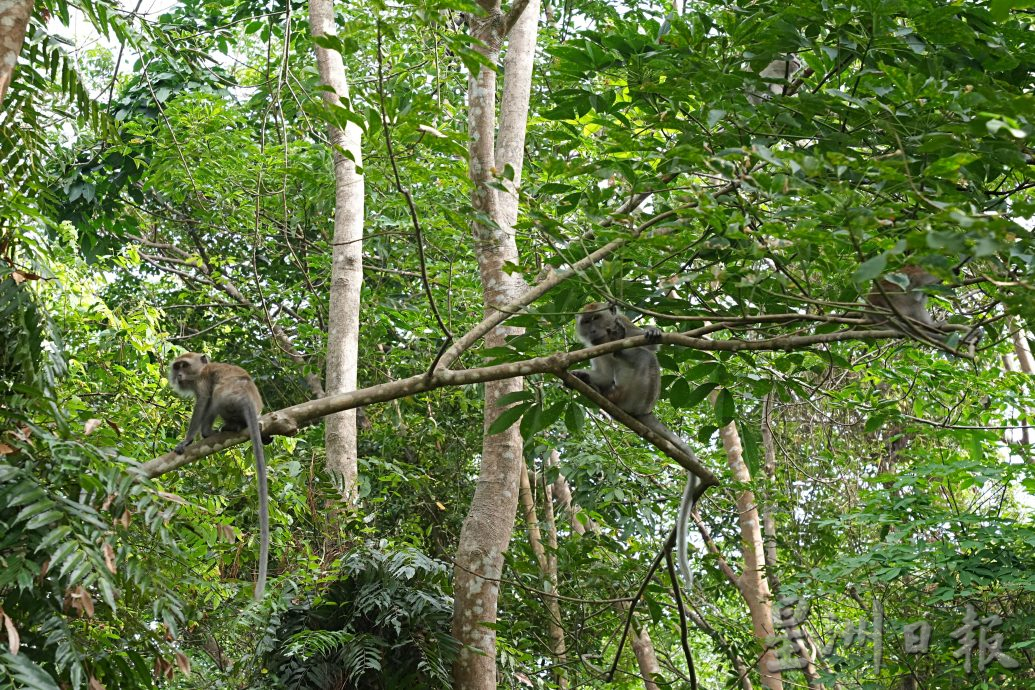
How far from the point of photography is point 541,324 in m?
4.38

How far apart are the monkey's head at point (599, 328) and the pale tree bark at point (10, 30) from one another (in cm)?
305

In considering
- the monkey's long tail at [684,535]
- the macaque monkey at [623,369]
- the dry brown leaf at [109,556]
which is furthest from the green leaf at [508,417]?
the dry brown leaf at [109,556]

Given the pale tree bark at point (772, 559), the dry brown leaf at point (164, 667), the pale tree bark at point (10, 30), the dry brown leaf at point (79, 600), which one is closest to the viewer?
the dry brown leaf at point (79, 600)

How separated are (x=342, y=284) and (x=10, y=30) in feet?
14.1

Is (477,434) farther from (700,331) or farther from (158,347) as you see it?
(700,331)

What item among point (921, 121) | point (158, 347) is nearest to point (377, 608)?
point (158, 347)

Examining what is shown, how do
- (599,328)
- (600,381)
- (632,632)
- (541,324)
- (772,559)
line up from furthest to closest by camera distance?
(772,559) < (632,632) < (600,381) < (599,328) < (541,324)

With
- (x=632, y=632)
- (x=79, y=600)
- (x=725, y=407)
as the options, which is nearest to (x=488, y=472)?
(x=725, y=407)

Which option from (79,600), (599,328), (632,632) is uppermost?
(599,328)

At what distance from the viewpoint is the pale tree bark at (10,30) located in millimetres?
3602

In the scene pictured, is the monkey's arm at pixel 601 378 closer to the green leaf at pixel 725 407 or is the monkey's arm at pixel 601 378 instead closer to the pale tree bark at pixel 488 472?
the pale tree bark at pixel 488 472

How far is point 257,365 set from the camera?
431 inches

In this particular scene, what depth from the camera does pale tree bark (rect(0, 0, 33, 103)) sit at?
3.60 metres

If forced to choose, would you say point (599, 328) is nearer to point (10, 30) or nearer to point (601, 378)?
point (601, 378)
